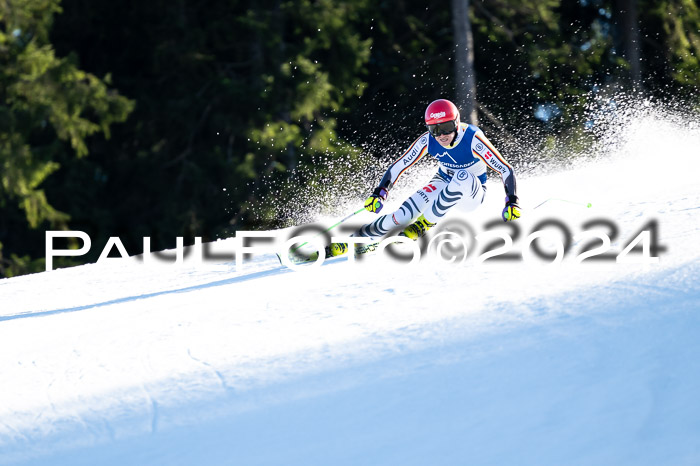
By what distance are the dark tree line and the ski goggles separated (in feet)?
22.7

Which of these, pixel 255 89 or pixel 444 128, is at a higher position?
pixel 255 89

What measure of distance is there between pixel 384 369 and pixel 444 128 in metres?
2.41

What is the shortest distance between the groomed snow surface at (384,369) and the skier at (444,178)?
22.0 inches

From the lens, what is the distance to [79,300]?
5453 mm

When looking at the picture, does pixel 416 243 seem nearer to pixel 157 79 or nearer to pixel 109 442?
pixel 109 442

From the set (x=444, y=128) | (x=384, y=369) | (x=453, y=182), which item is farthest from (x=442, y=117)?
(x=384, y=369)

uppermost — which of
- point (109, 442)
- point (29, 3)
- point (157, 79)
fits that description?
Result: point (29, 3)

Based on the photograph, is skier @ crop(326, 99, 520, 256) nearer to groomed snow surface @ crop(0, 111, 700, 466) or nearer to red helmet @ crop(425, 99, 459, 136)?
red helmet @ crop(425, 99, 459, 136)

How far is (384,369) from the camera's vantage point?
10.6 feet

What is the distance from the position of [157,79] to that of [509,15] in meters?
6.53

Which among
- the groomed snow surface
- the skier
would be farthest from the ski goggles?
the groomed snow surface

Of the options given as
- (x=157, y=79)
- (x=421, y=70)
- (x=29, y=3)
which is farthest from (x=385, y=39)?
(x=29, y=3)

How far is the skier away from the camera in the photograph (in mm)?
5270

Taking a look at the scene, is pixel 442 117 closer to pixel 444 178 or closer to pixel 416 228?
pixel 444 178
